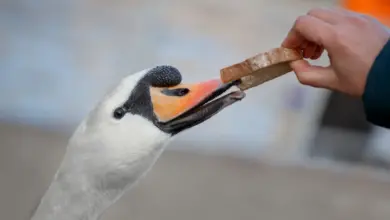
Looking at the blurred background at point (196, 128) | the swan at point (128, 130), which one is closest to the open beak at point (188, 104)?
the swan at point (128, 130)

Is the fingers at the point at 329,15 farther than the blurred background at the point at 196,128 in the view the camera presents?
No

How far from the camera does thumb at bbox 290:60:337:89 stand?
68 cm

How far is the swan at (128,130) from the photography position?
0.69 meters

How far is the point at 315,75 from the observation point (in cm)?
69

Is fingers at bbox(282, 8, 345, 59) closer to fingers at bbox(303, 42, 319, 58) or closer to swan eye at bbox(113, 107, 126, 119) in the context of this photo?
fingers at bbox(303, 42, 319, 58)

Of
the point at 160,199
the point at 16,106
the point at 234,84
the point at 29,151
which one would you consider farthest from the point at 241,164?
the point at 234,84

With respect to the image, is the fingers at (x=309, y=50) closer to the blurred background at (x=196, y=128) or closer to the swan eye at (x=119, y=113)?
the swan eye at (x=119, y=113)

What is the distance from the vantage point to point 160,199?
5.02 ft

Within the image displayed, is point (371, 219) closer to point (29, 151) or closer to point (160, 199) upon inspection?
point (160, 199)

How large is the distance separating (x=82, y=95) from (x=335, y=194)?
2.16 ft

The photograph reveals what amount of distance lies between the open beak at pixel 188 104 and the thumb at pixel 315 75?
0.19 feet

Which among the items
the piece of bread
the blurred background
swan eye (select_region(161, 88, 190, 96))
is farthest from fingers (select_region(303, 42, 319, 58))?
the blurred background

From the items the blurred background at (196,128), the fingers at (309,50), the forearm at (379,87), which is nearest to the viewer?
the forearm at (379,87)

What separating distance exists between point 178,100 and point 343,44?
0.16 m
